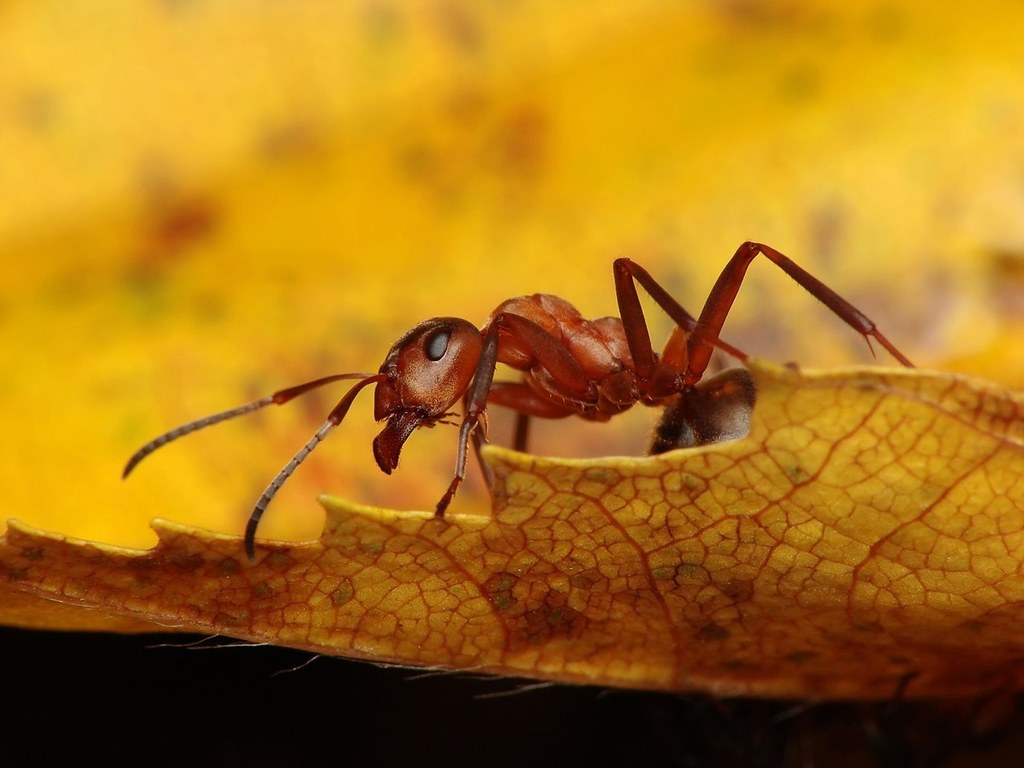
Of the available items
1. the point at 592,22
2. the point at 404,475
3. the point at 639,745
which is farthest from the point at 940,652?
the point at 592,22

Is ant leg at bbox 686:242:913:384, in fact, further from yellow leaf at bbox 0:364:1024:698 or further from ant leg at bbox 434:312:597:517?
yellow leaf at bbox 0:364:1024:698

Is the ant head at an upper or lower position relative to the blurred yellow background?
lower

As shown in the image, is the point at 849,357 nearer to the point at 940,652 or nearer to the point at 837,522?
the point at 940,652

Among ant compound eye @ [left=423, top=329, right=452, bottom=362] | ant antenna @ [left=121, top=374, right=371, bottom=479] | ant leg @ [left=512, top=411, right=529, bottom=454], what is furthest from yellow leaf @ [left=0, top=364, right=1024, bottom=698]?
ant leg @ [left=512, top=411, right=529, bottom=454]

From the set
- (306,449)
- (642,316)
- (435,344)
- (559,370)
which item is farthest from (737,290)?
(306,449)

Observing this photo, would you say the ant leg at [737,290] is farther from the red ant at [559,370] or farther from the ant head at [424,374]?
the ant head at [424,374]

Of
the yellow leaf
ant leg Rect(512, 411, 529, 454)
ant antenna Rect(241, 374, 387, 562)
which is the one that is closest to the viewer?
the yellow leaf
